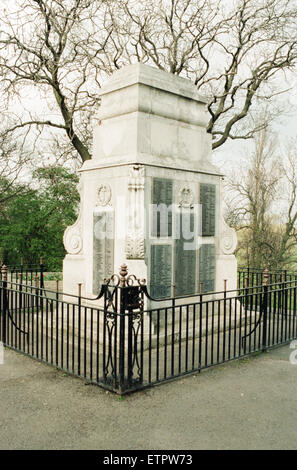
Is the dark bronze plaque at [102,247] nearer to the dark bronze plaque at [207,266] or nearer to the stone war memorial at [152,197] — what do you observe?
the stone war memorial at [152,197]

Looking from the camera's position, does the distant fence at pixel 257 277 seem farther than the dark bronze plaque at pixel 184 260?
Yes

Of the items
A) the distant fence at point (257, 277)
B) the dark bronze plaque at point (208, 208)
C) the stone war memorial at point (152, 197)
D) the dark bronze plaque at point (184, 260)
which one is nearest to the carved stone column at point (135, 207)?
the stone war memorial at point (152, 197)

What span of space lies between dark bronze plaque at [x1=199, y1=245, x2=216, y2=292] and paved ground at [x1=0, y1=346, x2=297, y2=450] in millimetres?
3237

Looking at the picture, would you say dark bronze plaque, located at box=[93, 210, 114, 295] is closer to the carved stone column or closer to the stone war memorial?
the stone war memorial

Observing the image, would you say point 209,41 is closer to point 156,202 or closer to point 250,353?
point 156,202

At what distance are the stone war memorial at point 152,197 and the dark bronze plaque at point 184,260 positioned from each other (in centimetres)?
2

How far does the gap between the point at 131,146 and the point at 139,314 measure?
380 cm

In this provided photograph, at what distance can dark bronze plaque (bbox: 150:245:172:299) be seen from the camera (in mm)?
7914

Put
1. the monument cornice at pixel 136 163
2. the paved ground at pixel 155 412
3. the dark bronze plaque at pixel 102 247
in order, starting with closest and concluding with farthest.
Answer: the paved ground at pixel 155 412 → the monument cornice at pixel 136 163 → the dark bronze plaque at pixel 102 247

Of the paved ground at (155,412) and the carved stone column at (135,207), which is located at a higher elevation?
the carved stone column at (135,207)

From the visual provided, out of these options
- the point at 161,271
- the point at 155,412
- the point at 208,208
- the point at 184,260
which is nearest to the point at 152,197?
the point at 161,271

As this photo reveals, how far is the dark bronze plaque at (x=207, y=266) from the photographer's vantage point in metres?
9.05

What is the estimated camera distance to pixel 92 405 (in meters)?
4.64
